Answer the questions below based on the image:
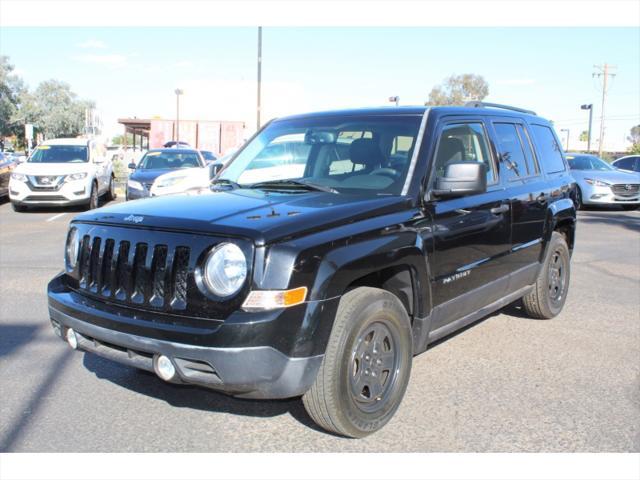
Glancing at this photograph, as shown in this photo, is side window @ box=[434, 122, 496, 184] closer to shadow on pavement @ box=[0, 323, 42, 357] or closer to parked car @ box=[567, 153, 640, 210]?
shadow on pavement @ box=[0, 323, 42, 357]

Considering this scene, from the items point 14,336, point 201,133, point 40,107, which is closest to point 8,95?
point 40,107

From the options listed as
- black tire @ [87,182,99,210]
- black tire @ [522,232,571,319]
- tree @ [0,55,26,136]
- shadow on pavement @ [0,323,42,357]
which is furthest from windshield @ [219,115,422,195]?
tree @ [0,55,26,136]

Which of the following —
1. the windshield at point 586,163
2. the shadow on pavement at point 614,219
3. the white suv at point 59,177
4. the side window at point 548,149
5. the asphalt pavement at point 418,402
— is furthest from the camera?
the windshield at point 586,163

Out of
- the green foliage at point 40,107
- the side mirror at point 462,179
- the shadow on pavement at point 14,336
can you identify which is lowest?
the shadow on pavement at point 14,336

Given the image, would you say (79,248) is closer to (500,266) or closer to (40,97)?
(500,266)

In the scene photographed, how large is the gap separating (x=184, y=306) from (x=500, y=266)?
8.66ft

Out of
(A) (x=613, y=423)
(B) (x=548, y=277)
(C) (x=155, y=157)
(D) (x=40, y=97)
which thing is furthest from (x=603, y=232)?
(D) (x=40, y=97)

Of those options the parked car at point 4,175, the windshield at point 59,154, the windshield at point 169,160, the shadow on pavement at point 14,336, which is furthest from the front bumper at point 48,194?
the shadow on pavement at point 14,336

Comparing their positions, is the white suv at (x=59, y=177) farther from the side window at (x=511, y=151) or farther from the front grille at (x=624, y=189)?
the front grille at (x=624, y=189)

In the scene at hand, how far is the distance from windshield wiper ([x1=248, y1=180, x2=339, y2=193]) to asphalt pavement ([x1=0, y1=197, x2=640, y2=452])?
4.50ft

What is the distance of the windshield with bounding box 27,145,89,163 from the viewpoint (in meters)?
16.0

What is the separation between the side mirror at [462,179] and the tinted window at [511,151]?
1171 mm

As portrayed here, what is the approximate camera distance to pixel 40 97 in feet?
248

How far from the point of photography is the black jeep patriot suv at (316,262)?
3.05 metres
